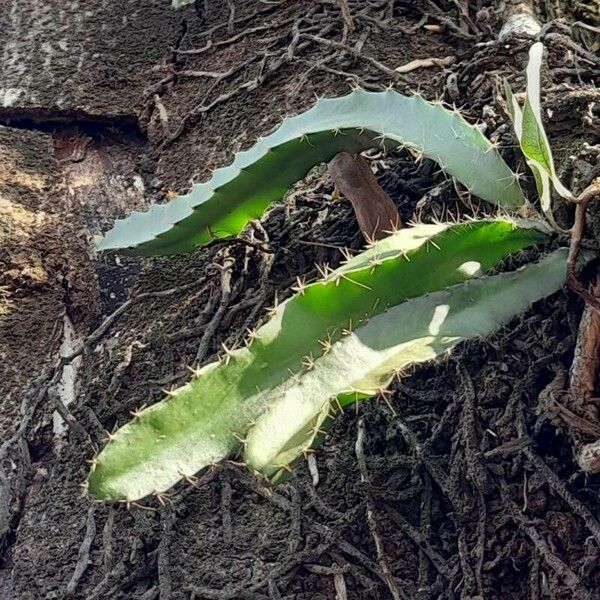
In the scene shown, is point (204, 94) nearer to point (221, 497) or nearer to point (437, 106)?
point (437, 106)

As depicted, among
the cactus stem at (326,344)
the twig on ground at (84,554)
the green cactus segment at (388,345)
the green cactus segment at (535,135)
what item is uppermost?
the green cactus segment at (535,135)

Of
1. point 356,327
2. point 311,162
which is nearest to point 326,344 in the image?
point 356,327

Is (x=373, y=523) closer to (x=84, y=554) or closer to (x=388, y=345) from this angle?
(x=388, y=345)

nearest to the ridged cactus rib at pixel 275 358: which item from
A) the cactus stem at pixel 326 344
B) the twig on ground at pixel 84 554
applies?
the cactus stem at pixel 326 344

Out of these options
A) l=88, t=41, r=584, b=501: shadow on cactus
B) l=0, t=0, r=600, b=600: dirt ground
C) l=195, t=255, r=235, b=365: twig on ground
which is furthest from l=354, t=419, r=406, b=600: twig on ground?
l=195, t=255, r=235, b=365: twig on ground

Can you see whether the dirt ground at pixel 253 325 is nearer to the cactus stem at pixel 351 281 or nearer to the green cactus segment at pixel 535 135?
the green cactus segment at pixel 535 135

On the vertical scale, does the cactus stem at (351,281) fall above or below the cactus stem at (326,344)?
above
